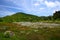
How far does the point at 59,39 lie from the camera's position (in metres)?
28.1

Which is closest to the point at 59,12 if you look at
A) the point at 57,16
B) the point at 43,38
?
the point at 57,16

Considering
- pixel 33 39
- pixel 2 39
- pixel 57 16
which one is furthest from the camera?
pixel 57 16

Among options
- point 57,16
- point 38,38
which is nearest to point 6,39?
point 38,38

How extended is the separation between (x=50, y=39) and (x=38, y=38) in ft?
6.80

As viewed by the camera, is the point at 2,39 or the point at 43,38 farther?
the point at 43,38

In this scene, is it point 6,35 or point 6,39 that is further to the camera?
point 6,35

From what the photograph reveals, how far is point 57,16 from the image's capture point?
452 feet

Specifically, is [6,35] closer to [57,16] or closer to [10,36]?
[10,36]

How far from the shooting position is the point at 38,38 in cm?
2853

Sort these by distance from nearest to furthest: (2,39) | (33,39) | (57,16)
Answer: (2,39) → (33,39) → (57,16)

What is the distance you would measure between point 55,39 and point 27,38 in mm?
4802

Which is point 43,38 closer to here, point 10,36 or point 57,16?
point 10,36

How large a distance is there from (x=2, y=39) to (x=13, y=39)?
1841 millimetres

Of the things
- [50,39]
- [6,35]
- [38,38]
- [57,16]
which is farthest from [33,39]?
[57,16]
